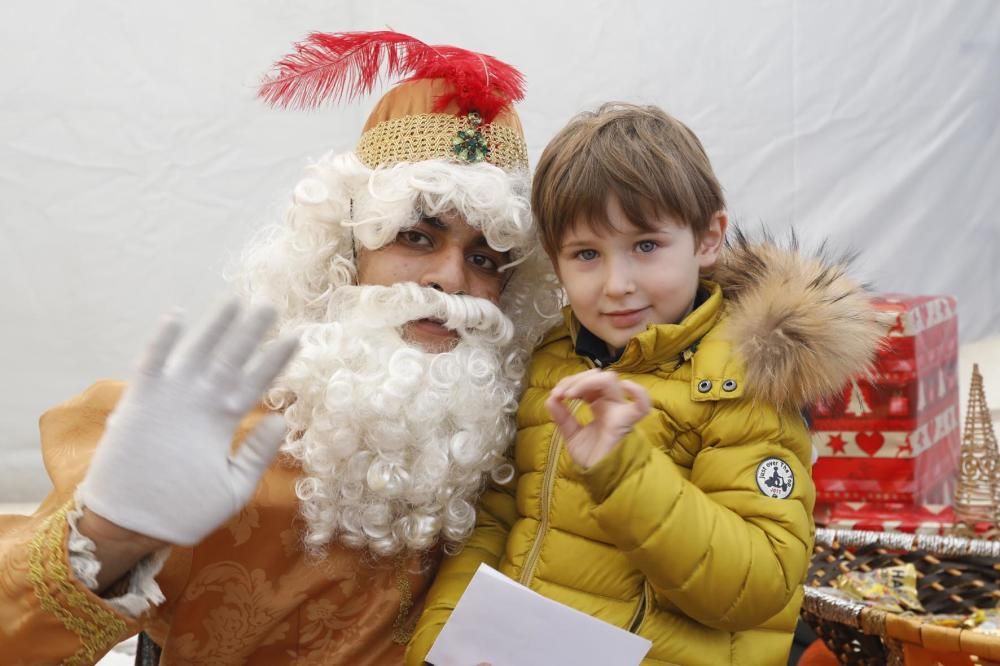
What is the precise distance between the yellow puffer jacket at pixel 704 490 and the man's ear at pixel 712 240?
0.22 feet

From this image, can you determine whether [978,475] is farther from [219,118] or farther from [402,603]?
[219,118]

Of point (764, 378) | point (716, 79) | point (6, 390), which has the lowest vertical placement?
point (6, 390)

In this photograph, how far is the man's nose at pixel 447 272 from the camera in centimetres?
186

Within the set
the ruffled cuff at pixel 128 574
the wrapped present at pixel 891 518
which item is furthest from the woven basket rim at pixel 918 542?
the ruffled cuff at pixel 128 574

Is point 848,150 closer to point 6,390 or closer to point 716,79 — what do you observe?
point 716,79

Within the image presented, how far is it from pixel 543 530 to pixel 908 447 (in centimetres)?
140

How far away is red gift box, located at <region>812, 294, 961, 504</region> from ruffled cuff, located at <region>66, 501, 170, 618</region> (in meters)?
1.82

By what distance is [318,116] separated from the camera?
3773 mm

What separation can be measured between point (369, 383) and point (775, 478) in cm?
67

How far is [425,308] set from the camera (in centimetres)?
183

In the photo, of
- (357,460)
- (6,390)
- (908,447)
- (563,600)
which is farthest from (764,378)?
(6,390)

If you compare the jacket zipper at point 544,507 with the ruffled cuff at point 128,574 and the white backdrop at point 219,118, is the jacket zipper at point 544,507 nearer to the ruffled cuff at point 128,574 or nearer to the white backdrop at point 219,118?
the ruffled cuff at point 128,574

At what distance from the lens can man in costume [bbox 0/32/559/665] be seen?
177cm

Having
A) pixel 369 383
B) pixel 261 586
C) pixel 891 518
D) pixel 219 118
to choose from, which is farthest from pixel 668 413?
pixel 219 118
